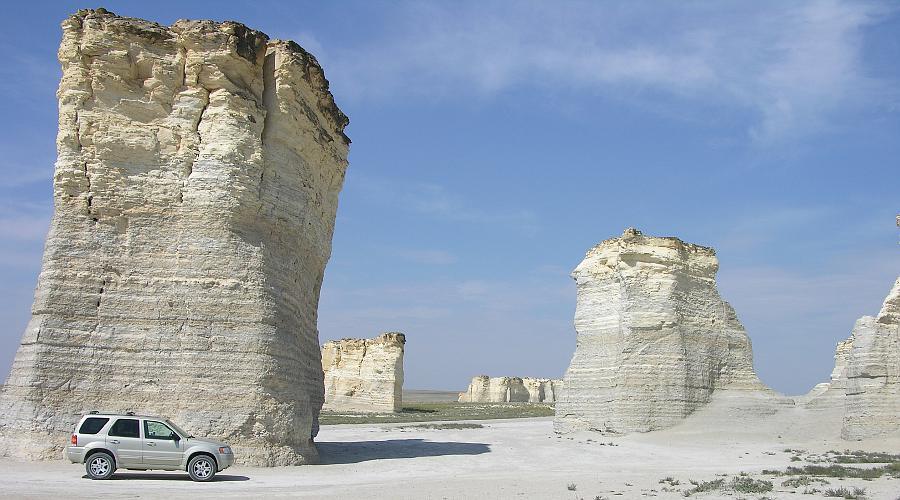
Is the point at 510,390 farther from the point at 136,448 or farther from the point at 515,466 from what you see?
the point at 136,448

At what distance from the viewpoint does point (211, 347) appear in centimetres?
1541

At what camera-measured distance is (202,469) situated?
1324cm

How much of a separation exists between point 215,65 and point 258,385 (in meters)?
7.23

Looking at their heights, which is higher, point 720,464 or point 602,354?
point 602,354

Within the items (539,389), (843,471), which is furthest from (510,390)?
(843,471)

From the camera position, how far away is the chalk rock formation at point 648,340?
27.6m

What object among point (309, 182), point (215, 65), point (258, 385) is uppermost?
point (215, 65)

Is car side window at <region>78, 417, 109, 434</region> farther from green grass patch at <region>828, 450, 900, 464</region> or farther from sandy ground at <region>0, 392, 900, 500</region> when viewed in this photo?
green grass patch at <region>828, 450, 900, 464</region>

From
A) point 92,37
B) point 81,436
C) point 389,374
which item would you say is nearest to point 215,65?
point 92,37

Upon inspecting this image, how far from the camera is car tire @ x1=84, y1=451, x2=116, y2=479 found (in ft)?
42.1

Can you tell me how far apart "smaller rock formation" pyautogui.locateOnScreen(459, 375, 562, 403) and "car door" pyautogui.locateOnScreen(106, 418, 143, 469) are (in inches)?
3089

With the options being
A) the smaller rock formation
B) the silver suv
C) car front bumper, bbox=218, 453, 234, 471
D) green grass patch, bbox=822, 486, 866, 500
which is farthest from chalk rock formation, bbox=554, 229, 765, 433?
the smaller rock formation

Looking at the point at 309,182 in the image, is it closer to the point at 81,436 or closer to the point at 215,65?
the point at 215,65

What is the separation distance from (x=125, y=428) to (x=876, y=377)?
2137cm
